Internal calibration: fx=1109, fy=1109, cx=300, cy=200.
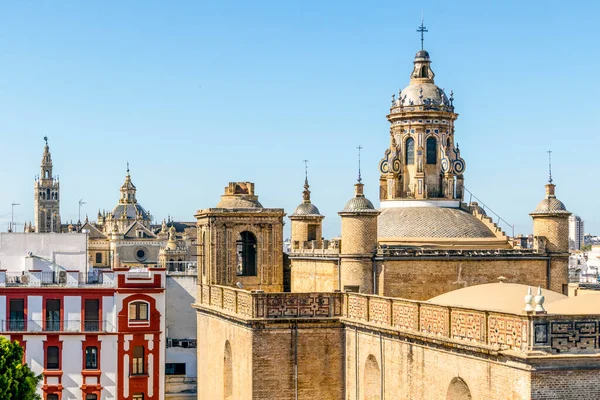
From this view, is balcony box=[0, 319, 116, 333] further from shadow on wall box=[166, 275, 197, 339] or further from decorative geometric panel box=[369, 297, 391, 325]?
decorative geometric panel box=[369, 297, 391, 325]

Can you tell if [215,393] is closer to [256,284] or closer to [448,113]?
[256,284]

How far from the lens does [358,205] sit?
32500 millimetres

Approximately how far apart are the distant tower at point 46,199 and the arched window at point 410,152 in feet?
452

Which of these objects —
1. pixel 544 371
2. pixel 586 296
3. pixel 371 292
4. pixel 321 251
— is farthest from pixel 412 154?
pixel 544 371

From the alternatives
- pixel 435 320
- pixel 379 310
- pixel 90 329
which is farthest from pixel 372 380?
pixel 90 329

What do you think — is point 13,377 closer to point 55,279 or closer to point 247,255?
point 247,255

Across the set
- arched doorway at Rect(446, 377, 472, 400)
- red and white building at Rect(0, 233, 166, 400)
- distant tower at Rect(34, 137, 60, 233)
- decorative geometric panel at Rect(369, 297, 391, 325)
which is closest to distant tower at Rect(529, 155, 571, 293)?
decorative geometric panel at Rect(369, 297, 391, 325)

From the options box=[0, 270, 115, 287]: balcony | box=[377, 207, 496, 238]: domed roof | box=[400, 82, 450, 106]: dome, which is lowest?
box=[0, 270, 115, 287]: balcony

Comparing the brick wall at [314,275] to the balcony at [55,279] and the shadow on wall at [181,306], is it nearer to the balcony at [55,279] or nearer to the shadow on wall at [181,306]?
the balcony at [55,279]

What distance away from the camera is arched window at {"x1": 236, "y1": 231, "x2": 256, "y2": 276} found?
39.1 metres

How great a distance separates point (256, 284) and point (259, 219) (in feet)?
7.52

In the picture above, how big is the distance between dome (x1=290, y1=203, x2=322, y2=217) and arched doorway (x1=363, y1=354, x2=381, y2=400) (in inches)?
588

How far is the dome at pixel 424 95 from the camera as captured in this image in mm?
37781

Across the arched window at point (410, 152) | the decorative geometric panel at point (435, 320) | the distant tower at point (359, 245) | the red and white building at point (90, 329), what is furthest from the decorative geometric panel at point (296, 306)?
the red and white building at point (90, 329)
